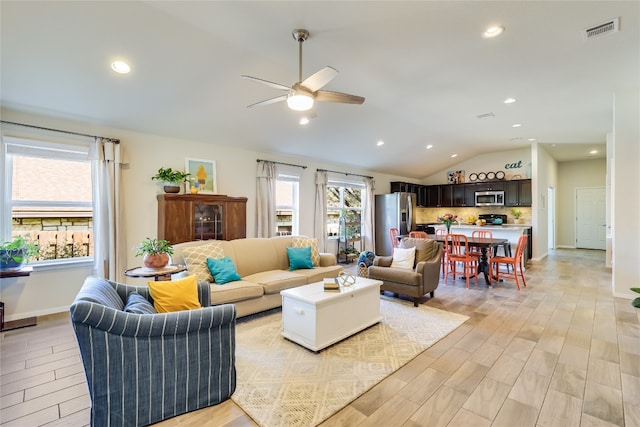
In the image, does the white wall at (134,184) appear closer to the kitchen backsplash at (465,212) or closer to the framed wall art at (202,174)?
the framed wall art at (202,174)

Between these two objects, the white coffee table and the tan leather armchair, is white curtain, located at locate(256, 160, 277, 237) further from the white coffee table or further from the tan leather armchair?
the white coffee table

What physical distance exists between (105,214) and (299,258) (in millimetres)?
2718

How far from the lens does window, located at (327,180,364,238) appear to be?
775 centimetres

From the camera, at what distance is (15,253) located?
3385 millimetres

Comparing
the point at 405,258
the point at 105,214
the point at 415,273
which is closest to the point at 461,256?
the point at 405,258

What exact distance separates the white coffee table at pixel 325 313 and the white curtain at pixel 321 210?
359cm

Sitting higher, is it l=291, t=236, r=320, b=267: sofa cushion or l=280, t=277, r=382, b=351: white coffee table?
l=291, t=236, r=320, b=267: sofa cushion

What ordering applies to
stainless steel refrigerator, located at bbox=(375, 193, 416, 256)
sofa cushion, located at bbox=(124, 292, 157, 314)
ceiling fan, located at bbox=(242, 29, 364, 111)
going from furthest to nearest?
stainless steel refrigerator, located at bbox=(375, 193, 416, 256), ceiling fan, located at bbox=(242, 29, 364, 111), sofa cushion, located at bbox=(124, 292, 157, 314)

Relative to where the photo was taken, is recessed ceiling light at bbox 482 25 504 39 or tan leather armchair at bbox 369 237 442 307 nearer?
recessed ceiling light at bbox 482 25 504 39

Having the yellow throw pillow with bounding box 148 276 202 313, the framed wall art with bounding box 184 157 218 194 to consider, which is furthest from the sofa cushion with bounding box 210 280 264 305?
the framed wall art with bounding box 184 157 218 194

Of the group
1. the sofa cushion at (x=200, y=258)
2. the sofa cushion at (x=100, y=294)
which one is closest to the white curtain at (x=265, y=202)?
the sofa cushion at (x=200, y=258)

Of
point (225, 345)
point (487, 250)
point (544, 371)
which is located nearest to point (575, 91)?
point (487, 250)

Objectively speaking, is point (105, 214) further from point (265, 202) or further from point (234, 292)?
point (265, 202)

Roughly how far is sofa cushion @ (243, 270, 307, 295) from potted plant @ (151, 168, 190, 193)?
182 centimetres
